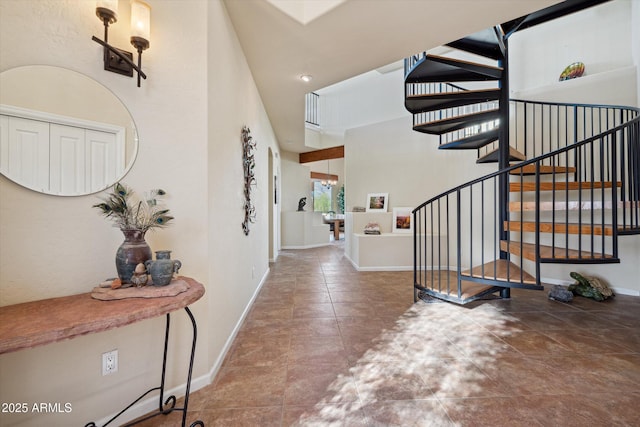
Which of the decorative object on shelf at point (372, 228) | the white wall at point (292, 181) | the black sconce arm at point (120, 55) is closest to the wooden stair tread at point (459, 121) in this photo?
the decorative object on shelf at point (372, 228)

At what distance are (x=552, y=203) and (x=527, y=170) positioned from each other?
95cm

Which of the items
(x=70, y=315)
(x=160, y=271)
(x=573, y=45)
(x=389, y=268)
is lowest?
(x=389, y=268)

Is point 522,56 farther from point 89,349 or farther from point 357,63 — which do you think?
point 89,349

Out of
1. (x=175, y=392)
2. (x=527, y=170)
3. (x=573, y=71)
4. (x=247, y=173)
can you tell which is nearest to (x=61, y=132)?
(x=175, y=392)

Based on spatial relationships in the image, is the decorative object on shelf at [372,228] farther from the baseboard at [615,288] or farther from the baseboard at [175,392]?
the baseboard at [175,392]

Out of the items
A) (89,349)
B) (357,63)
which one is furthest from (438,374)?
(357,63)

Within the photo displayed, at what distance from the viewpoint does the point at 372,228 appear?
5.23 m

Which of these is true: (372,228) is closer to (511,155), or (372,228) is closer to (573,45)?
(511,155)

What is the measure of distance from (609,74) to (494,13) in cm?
314

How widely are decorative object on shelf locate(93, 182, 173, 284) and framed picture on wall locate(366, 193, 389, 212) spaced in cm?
481

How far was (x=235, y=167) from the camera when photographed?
2410 millimetres

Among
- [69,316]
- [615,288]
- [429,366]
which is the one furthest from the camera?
[615,288]

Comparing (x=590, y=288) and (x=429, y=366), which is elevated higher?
(x=590, y=288)

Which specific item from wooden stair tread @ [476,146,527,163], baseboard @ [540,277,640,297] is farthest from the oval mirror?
baseboard @ [540,277,640,297]
